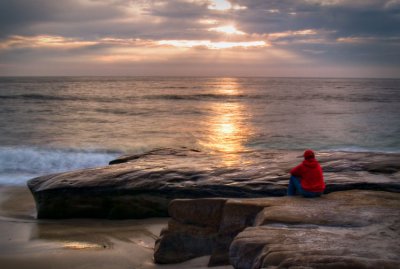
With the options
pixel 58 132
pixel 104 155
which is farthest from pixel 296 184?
pixel 58 132

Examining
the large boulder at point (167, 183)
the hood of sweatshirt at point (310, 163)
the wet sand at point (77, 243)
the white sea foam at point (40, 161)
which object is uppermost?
the hood of sweatshirt at point (310, 163)

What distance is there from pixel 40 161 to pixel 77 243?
8.95 metres

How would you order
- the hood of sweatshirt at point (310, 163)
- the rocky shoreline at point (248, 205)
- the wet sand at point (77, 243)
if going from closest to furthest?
the rocky shoreline at point (248, 205) → the wet sand at point (77, 243) → the hood of sweatshirt at point (310, 163)

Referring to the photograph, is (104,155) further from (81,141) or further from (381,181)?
(381,181)

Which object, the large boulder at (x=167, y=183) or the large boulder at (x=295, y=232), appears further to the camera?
the large boulder at (x=167, y=183)

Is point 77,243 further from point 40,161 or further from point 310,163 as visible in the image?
point 40,161

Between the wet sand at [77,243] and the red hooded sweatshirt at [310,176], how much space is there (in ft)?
6.06

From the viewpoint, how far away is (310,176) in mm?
6492

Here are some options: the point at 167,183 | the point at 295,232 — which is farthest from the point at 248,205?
the point at 167,183

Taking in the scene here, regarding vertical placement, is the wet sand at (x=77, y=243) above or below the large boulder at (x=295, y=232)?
below

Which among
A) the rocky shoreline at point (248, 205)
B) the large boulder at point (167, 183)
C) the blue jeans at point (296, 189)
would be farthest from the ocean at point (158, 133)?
the blue jeans at point (296, 189)

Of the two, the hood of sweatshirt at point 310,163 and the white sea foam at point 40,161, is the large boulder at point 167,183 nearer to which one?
the hood of sweatshirt at point 310,163

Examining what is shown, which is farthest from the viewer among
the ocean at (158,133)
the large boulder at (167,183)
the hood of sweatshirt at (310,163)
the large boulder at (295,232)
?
the ocean at (158,133)

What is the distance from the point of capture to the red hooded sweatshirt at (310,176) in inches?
251
